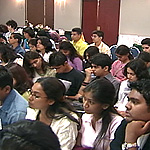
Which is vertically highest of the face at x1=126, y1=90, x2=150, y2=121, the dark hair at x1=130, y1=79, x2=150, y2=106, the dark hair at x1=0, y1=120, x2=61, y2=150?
the dark hair at x1=0, y1=120, x2=61, y2=150

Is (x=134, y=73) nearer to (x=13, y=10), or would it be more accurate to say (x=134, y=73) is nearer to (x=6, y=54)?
(x=6, y=54)

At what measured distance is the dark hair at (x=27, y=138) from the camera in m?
0.85

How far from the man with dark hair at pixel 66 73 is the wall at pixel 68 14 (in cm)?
632

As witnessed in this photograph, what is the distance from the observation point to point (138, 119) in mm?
1639

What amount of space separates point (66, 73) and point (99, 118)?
1.58m

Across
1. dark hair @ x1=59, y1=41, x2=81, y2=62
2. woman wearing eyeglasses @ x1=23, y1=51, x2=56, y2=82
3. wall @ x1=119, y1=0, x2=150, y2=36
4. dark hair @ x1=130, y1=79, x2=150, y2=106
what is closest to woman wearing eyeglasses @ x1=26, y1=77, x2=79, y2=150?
dark hair @ x1=130, y1=79, x2=150, y2=106

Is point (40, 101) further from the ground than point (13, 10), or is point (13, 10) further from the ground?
point (13, 10)

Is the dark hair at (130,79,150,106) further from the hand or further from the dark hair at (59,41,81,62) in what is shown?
the dark hair at (59,41,81,62)

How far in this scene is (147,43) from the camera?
5059 mm

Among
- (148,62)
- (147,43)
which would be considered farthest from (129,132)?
(147,43)

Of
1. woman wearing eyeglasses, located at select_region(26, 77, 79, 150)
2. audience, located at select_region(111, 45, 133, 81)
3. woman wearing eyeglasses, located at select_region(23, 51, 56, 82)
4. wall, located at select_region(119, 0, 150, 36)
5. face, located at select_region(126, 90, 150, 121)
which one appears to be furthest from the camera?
wall, located at select_region(119, 0, 150, 36)

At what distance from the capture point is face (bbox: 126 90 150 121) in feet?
5.30

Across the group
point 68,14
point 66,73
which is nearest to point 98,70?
point 66,73

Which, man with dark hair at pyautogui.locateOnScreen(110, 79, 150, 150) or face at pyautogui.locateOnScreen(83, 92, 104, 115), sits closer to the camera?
man with dark hair at pyautogui.locateOnScreen(110, 79, 150, 150)
